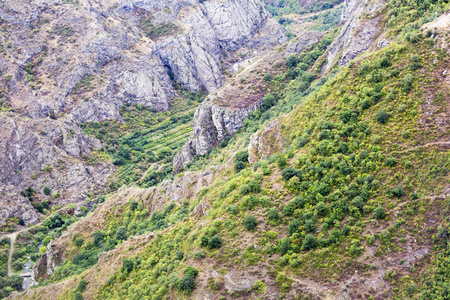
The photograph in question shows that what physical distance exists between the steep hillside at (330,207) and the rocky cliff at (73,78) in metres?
53.6

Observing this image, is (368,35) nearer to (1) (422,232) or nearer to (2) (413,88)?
(2) (413,88)

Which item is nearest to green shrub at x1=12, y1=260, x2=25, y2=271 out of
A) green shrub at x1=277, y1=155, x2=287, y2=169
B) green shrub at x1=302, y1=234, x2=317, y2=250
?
green shrub at x1=277, y1=155, x2=287, y2=169

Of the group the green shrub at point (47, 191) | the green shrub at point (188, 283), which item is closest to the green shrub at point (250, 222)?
the green shrub at point (188, 283)

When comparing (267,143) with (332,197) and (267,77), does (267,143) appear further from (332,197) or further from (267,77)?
(267,77)

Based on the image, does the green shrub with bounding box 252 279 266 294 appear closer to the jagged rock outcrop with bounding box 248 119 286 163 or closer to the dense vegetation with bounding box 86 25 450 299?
the dense vegetation with bounding box 86 25 450 299

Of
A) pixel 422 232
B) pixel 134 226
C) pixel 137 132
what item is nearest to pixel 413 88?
pixel 422 232

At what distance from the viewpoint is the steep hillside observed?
159 ft

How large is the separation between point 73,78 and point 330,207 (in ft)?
458

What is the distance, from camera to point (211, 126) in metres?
123

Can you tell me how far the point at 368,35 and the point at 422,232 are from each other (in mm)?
57831

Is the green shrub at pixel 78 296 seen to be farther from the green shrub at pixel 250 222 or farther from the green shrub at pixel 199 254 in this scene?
the green shrub at pixel 250 222

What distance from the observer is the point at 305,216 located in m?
54.6

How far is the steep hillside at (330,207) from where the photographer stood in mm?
48500

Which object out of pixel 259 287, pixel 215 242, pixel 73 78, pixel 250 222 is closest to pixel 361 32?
pixel 250 222
